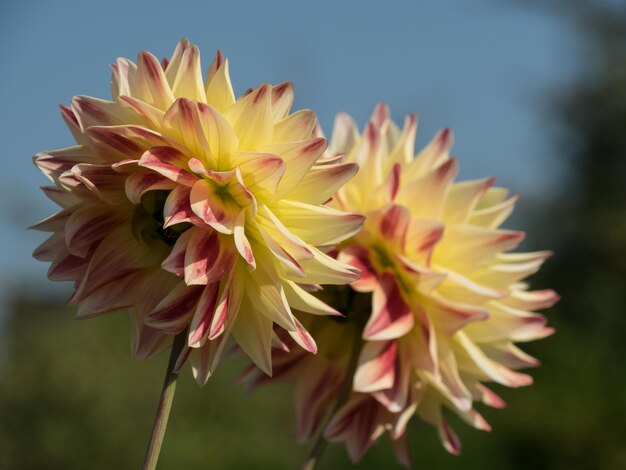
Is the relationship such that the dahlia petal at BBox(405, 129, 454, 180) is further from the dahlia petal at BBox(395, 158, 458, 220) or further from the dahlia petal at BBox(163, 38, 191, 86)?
the dahlia petal at BBox(163, 38, 191, 86)

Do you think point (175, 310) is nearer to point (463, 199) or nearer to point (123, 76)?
point (123, 76)

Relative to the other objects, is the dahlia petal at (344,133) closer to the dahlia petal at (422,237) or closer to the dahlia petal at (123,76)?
the dahlia petal at (422,237)

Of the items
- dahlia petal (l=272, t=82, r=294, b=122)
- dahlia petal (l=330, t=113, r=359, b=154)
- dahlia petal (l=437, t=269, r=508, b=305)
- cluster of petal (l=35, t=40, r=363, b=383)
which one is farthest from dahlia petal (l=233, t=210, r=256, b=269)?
dahlia petal (l=330, t=113, r=359, b=154)

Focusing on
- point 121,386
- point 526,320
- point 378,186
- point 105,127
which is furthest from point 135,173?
point 121,386

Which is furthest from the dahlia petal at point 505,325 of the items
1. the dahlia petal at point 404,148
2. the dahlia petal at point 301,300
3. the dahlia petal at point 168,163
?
the dahlia petal at point 168,163

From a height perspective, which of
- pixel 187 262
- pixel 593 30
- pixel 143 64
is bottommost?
pixel 187 262

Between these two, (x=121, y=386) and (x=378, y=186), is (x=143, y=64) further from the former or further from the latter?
(x=121, y=386)

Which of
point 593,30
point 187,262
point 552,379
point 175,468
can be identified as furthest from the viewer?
point 593,30
